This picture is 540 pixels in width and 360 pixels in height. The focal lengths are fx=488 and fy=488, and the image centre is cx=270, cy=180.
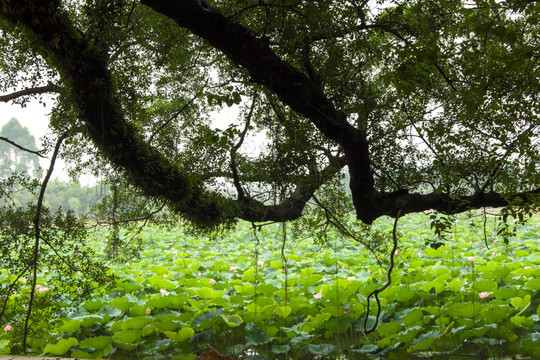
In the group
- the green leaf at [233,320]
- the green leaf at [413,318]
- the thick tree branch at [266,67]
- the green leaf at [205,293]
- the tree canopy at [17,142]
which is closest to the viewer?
the thick tree branch at [266,67]

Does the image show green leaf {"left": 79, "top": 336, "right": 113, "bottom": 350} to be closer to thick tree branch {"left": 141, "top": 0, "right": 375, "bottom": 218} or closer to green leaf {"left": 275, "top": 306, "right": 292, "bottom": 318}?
green leaf {"left": 275, "top": 306, "right": 292, "bottom": 318}

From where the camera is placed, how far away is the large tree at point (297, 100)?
2.38 meters

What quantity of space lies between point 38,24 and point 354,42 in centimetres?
172

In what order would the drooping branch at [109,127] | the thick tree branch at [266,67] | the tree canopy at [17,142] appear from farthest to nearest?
the tree canopy at [17,142] → the thick tree branch at [266,67] → the drooping branch at [109,127]

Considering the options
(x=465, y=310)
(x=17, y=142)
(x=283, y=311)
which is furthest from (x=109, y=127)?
(x=17, y=142)

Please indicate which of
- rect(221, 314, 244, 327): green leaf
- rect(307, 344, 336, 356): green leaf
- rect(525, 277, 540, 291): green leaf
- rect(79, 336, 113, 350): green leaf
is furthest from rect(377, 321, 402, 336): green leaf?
rect(79, 336, 113, 350): green leaf

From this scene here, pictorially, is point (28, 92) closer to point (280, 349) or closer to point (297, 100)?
point (297, 100)

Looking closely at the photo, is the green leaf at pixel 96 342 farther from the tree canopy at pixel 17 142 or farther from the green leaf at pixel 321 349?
the tree canopy at pixel 17 142

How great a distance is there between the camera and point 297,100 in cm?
269

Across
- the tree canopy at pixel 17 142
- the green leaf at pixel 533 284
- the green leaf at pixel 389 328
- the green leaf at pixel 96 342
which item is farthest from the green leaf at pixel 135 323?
the tree canopy at pixel 17 142

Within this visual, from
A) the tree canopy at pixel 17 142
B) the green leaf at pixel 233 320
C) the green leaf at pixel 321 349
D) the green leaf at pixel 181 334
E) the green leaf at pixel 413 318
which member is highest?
the tree canopy at pixel 17 142

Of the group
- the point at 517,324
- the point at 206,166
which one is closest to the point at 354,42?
the point at 206,166

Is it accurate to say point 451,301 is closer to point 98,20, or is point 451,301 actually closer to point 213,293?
point 213,293

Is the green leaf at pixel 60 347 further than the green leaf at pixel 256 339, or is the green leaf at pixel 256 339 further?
the green leaf at pixel 256 339
